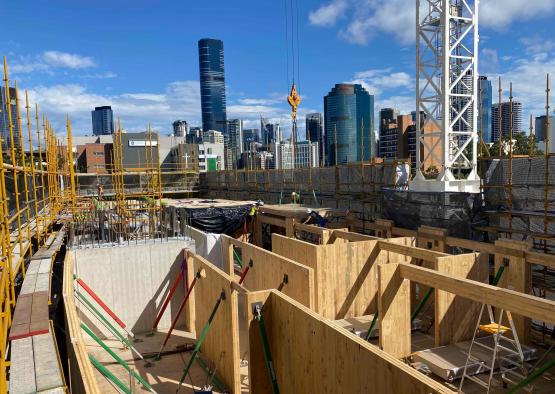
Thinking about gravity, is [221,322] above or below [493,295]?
below

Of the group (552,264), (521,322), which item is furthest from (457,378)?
(552,264)

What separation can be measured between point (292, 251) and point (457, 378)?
4481mm

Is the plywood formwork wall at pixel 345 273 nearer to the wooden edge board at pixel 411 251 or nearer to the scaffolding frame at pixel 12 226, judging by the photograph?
the wooden edge board at pixel 411 251

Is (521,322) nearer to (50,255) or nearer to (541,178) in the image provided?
(541,178)

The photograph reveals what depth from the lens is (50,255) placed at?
8.77m

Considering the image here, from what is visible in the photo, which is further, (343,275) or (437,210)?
(437,210)

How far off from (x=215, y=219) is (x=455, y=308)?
40.7ft

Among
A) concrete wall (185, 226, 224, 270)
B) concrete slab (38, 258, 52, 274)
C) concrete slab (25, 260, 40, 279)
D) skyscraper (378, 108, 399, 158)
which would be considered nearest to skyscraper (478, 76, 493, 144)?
concrete wall (185, 226, 224, 270)

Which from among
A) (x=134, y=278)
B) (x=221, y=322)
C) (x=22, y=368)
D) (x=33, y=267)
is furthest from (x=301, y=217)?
(x=22, y=368)

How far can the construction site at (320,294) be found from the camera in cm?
505

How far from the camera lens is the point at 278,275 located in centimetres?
864

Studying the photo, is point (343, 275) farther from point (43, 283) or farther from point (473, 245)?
point (43, 283)

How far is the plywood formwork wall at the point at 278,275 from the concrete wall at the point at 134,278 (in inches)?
68.1

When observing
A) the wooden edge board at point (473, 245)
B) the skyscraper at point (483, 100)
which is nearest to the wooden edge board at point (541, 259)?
the wooden edge board at point (473, 245)
